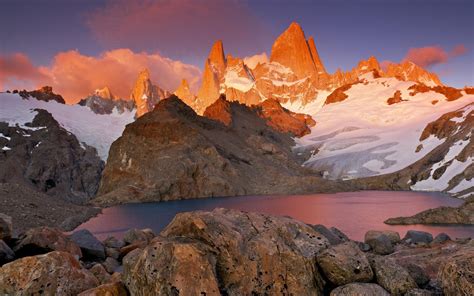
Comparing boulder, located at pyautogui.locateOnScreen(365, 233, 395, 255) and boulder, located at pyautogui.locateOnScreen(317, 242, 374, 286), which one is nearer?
boulder, located at pyautogui.locateOnScreen(317, 242, 374, 286)

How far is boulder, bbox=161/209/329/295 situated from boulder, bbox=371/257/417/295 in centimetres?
228

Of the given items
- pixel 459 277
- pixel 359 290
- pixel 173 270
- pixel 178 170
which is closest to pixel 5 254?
pixel 173 270

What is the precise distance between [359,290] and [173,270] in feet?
20.2

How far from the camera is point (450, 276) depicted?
13414 mm

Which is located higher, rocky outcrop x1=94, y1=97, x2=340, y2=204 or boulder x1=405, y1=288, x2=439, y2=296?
rocky outcrop x1=94, y1=97, x2=340, y2=204

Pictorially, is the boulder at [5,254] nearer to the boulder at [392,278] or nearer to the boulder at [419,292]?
the boulder at [392,278]

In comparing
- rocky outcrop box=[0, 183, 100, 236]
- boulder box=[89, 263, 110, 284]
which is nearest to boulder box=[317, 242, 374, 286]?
boulder box=[89, 263, 110, 284]

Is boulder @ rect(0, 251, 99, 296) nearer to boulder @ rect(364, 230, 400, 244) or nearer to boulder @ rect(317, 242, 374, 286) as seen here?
boulder @ rect(317, 242, 374, 286)

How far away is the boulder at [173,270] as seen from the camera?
11.8 meters

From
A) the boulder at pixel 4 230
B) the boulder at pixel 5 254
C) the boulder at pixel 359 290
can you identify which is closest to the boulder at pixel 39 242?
the boulder at pixel 4 230

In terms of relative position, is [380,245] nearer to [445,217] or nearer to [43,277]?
[43,277]

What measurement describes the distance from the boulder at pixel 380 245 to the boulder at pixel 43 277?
2576 centimetres

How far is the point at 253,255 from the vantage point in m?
13.5

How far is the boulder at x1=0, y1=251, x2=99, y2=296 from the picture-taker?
13273mm
